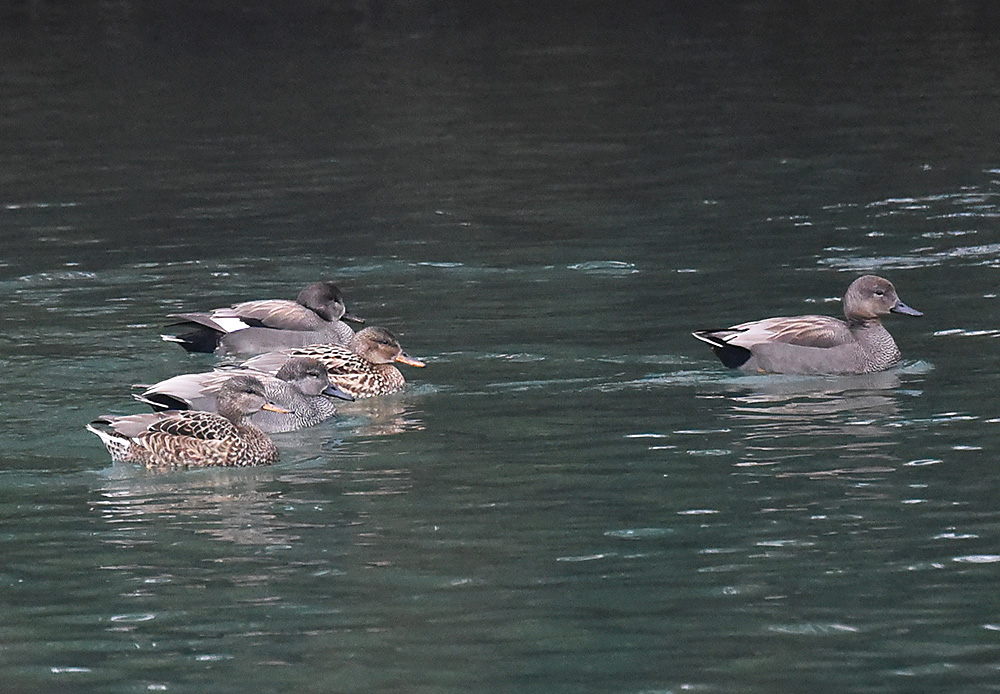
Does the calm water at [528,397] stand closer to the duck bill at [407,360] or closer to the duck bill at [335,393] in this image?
the duck bill at [407,360]

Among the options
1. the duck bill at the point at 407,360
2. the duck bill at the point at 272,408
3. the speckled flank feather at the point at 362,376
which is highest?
the duck bill at the point at 272,408

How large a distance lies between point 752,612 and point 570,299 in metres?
7.89

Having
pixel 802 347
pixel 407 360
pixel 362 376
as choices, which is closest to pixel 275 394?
pixel 362 376

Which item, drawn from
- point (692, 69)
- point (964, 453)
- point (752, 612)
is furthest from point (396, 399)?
point (692, 69)

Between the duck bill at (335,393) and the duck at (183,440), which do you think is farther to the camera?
the duck bill at (335,393)

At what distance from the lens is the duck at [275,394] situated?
13609 millimetres

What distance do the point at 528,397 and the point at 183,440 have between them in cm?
238

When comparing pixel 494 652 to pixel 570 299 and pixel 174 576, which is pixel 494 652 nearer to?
pixel 174 576

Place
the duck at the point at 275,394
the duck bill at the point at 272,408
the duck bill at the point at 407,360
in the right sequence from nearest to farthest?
1. the duck bill at the point at 272,408
2. the duck at the point at 275,394
3. the duck bill at the point at 407,360

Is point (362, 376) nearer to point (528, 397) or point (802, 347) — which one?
point (528, 397)

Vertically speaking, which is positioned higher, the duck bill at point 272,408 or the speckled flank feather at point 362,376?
the duck bill at point 272,408

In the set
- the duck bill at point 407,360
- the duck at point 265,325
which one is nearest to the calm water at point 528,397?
the duck bill at point 407,360

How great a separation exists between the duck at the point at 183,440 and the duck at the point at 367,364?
187 centimetres

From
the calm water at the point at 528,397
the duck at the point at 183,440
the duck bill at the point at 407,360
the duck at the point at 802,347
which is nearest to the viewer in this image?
the calm water at the point at 528,397
